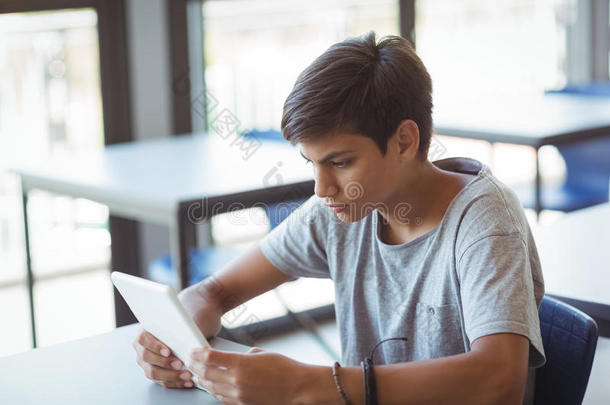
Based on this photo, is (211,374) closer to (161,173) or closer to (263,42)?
(161,173)

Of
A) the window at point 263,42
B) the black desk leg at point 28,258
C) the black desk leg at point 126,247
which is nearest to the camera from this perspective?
the black desk leg at point 28,258

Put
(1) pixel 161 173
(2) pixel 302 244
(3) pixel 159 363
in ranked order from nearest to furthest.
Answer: (3) pixel 159 363, (2) pixel 302 244, (1) pixel 161 173

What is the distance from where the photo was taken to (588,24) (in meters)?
5.60

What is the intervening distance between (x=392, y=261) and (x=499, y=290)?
290 mm

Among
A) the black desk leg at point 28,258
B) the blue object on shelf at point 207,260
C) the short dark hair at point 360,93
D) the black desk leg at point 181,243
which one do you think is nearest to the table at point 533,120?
the blue object on shelf at point 207,260

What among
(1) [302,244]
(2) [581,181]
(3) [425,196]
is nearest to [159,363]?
(1) [302,244]

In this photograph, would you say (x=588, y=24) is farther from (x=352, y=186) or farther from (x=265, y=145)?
(x=352, y=186)

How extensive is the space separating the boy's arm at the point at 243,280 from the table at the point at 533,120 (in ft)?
5.16

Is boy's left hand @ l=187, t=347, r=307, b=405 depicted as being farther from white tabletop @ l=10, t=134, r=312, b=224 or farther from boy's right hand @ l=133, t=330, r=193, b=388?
white tabletop @ l=10, t=134, r=312, b=224

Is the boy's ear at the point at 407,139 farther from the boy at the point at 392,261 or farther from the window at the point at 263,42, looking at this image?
the window at the point at 263,42

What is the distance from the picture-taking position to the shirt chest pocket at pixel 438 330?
55.9 inches

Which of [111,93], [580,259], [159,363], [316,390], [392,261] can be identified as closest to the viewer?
[316,390]

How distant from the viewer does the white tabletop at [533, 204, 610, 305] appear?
1.71m

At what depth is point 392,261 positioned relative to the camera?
151cm
